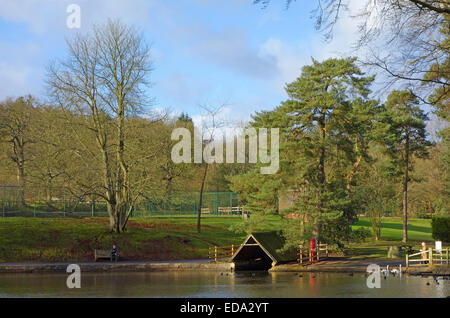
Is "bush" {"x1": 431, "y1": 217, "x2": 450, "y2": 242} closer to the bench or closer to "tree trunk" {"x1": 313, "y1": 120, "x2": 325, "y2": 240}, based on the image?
"tree trunk" {"x1": 313, "y1": 120, "x2": 325, "y2": 240}

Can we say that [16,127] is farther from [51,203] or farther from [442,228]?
[442,228]

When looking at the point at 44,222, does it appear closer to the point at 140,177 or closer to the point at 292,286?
the point at 140,177

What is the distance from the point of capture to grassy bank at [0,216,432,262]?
35.0 m

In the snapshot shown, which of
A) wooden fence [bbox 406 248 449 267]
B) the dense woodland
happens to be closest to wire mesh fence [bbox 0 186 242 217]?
the dense woodland

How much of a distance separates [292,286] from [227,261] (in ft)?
31.7

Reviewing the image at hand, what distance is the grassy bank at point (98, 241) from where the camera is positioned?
35031 mm

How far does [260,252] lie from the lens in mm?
34000

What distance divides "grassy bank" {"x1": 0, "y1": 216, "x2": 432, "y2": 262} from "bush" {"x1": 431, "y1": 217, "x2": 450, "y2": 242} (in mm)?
4456

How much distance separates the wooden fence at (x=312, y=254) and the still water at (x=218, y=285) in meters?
2.64

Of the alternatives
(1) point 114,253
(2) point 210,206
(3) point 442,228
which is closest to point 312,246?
(1) point 114,253

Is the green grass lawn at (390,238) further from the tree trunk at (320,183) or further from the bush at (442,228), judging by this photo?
the tree trunk at (320,183)

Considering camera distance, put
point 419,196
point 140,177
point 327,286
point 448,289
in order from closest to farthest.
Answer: point 448,289 < point 327,286 < point 140,177 < point 419,196
